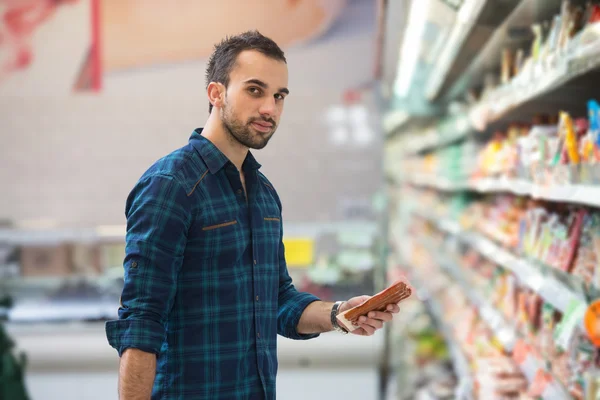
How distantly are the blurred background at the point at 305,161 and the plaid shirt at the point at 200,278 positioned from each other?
87 cm

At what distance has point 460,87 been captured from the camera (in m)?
3.69

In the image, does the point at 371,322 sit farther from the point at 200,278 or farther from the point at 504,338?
the point at 504,338

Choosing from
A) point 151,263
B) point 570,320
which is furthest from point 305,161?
point 151,263

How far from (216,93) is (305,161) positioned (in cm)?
190

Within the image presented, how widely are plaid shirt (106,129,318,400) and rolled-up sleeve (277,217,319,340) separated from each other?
0.10 m

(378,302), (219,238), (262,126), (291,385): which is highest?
(262,126)

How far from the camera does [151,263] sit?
1151mm

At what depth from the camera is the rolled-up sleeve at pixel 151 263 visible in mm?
1134

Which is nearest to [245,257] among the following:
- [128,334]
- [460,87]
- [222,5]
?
[128,334]

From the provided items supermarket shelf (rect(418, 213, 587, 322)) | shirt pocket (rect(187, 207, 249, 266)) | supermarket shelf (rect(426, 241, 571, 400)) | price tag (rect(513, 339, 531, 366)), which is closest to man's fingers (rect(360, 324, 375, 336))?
shirt pocket (rect(187, 207, 249, 266))

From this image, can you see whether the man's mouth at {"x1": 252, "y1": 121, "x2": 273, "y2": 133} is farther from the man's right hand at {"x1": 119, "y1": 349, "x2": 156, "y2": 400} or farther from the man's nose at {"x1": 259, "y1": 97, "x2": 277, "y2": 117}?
the man's right hand at {"x1": 119, "y1": 349, "x2": 156, "y2": 400}

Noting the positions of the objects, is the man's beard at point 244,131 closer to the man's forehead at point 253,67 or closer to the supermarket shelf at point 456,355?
the man's forehead at point 253,67

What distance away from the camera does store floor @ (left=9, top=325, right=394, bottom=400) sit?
303cm

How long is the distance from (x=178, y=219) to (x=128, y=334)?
224 mm
